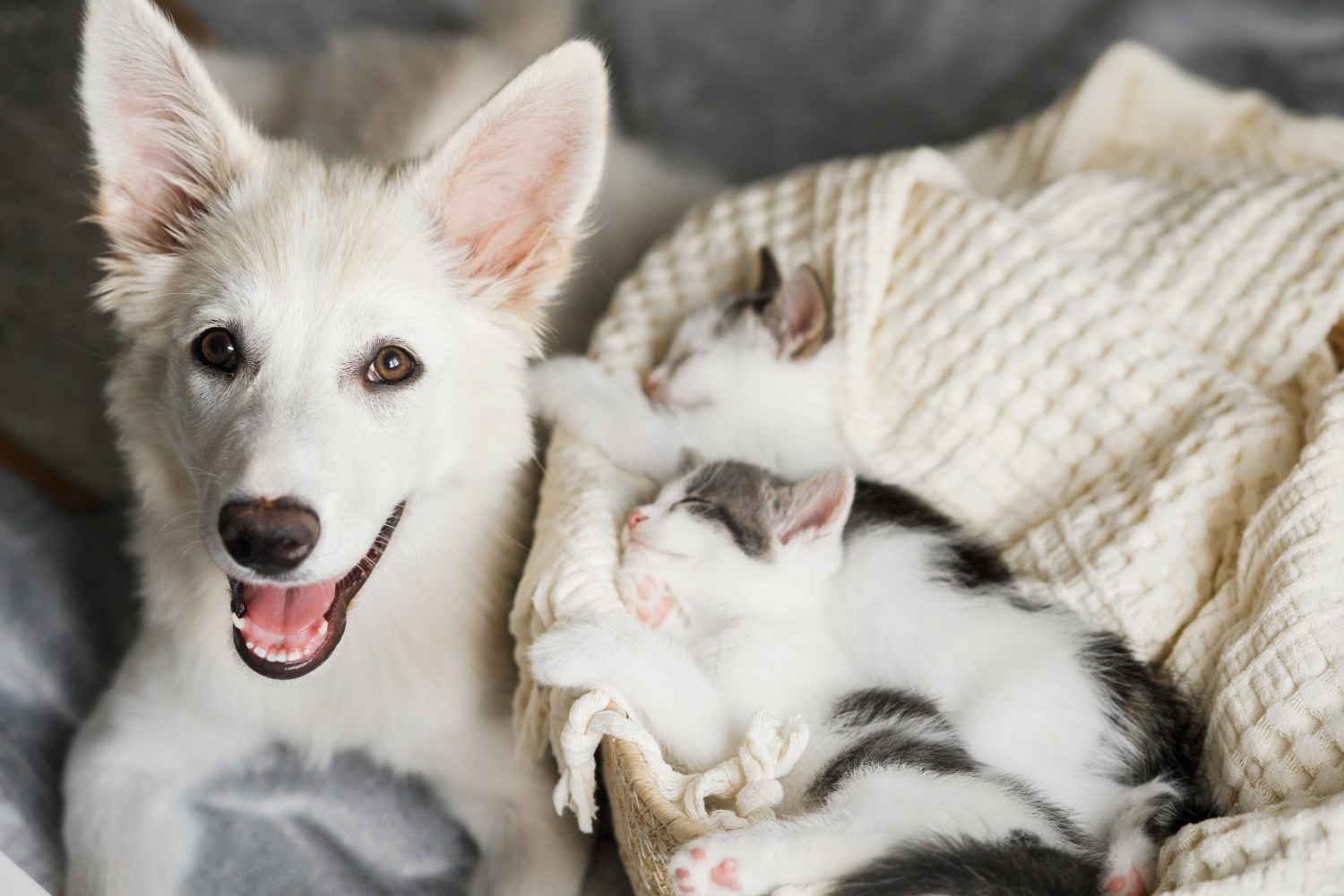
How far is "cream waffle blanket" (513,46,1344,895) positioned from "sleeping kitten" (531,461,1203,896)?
81 mm

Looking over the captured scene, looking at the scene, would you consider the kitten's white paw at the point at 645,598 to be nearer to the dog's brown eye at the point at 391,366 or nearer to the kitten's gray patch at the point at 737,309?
the dog's brown eye at the point at 391,366

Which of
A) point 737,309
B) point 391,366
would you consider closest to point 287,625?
point 391,366

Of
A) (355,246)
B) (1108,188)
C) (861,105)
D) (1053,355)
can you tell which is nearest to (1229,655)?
(1053,355)

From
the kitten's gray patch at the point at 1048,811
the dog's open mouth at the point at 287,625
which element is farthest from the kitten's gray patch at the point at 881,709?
the dog's open mouth at the point at 287,625

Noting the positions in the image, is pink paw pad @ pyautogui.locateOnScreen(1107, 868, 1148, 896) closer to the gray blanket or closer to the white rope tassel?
the white rope tassel

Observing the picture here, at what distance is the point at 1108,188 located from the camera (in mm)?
2229

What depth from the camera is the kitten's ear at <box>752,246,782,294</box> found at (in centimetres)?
208

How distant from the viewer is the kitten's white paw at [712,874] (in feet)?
3.85

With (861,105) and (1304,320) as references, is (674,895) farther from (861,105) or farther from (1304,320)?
(861,105)

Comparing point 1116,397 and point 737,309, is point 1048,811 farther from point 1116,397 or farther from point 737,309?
point 737,309

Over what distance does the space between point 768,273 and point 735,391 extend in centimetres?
26

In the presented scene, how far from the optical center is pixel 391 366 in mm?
1493

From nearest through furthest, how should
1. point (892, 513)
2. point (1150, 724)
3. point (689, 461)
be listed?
point (1150, 724), point (892, 513), point (689, 461)

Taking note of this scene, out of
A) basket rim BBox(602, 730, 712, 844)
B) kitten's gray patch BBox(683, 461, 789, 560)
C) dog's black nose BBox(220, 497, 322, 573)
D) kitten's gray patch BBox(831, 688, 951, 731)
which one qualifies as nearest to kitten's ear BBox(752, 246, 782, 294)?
kitten's gray patch BBox(683, 461, 789, 560)
